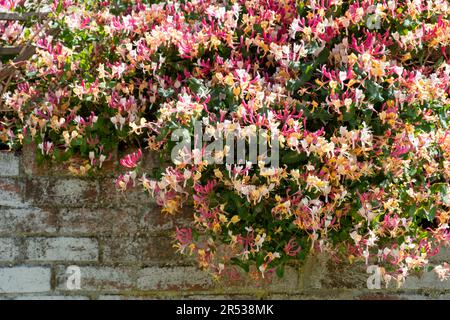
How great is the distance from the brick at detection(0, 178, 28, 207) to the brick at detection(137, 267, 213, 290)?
70cm

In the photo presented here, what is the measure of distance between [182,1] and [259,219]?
127 cm

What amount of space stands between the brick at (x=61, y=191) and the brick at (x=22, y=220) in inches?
2.0

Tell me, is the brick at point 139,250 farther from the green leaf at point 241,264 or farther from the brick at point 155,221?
the green leaf at point 241,264

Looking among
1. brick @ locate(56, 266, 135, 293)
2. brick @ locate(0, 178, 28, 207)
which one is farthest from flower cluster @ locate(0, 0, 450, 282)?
brick @ locate(56, 266, 135, 293)

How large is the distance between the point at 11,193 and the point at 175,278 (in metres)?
0.91

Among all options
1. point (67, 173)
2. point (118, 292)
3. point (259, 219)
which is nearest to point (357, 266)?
point (259, 219)

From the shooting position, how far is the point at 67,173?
336cm

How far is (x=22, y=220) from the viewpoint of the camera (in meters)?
3.35

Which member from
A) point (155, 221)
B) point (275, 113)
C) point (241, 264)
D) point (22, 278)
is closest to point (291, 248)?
point (241, 264)

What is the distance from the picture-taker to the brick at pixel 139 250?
333cm

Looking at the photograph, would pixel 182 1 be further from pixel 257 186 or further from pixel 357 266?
pixel 357 266

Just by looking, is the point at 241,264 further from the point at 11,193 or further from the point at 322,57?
the point at 11,193

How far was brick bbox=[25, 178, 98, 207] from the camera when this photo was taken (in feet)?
11.0

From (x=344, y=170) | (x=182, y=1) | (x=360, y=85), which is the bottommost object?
(x=344, y=170)
